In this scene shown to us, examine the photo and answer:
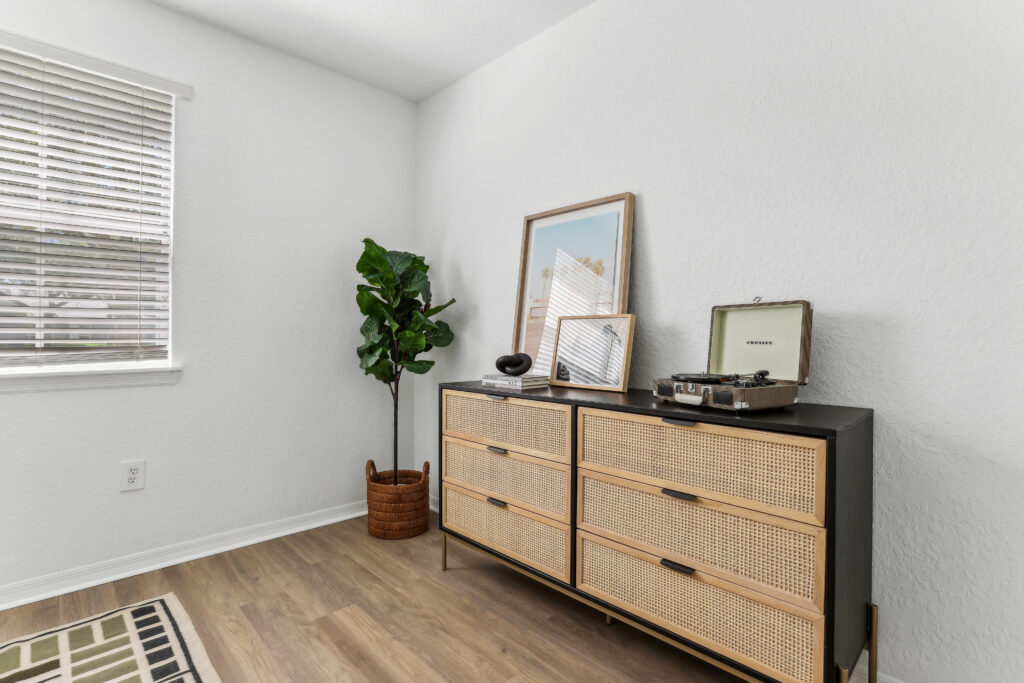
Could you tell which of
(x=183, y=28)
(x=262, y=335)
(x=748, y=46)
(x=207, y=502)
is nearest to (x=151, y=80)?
(x=183, y=28)

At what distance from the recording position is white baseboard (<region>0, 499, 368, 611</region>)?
2.08 m

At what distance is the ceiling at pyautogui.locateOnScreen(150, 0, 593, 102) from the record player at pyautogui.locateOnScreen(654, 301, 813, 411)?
1622 millimetres

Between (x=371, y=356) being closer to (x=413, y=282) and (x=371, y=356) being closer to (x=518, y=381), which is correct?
(x=413, y=282)

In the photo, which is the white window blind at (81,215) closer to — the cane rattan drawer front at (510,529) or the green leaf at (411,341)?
the green leaf at (411,341)

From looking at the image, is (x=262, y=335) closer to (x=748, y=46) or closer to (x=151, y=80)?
(x=151, y=80)

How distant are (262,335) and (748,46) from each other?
252cm

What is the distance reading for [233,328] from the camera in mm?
2617

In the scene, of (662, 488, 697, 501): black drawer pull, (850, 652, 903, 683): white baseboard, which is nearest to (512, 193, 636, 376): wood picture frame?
(662, 488, 697, 501): black drawer pull

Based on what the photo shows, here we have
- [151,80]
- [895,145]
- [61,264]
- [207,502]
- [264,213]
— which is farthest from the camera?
[264,213]

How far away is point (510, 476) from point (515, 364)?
1.49 ft

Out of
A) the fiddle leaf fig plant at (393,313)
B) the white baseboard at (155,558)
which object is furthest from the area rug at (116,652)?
the fiddle leaf fig plant at (393,313)

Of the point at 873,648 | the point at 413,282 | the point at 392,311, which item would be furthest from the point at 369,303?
the point at 873,648

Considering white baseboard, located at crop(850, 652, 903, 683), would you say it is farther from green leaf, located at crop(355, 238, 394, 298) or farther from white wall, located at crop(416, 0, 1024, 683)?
green leaf, located at crop(355, 238, 394, 298)

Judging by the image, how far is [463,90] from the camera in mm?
3018
